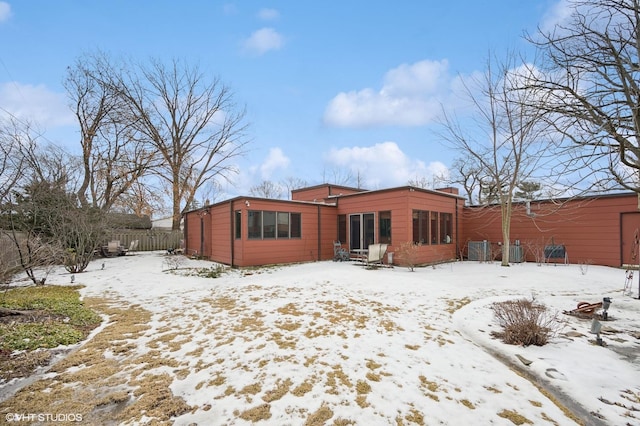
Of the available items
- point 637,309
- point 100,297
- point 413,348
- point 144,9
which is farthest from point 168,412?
point 144,9

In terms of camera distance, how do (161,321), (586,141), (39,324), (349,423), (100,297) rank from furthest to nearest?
(100,297) → (161,321) → (39,324) → (586,141) → (349,423)

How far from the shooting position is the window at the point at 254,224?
10.9 metres

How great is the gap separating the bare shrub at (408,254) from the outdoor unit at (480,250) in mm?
3468

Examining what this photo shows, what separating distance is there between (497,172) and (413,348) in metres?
9.92

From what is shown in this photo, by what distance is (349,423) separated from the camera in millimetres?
2318

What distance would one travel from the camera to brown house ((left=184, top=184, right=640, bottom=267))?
10.7m

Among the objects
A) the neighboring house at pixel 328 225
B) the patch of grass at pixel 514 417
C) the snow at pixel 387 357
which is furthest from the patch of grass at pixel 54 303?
the patch of grass at pixel 514 417

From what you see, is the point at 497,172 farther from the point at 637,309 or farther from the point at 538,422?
the point at 538,422

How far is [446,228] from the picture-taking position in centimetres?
1295

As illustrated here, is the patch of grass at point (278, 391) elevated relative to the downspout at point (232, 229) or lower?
lower

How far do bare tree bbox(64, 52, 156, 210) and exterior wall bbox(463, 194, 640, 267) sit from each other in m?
19.3

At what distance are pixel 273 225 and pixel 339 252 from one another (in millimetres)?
3011

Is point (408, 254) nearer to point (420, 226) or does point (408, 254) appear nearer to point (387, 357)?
point (420, 226)

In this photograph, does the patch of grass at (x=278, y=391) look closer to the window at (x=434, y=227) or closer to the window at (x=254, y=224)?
the window at (x=254, y=224)
